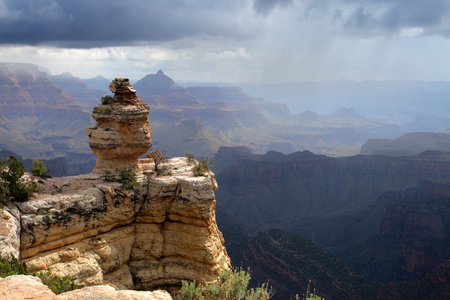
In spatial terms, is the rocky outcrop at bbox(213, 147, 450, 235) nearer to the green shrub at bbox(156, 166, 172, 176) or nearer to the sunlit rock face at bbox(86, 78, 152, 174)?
the green shrub at bbox(156, 166, 172, 176)

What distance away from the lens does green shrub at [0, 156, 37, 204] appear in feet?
52.7

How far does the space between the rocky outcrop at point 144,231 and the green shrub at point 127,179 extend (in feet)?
0.96

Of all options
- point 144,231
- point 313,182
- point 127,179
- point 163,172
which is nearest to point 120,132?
point 127,179

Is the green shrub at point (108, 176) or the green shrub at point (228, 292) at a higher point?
the green shrub at point (108, 176)

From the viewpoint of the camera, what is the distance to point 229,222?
3317 inches

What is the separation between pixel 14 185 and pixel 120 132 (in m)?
6.47

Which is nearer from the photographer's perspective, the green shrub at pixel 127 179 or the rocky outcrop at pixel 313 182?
the green shrub at pixel 127 179

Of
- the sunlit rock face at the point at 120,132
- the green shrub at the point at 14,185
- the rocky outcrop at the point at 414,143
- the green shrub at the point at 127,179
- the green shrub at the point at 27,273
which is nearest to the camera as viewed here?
the green shrub at the point at 27,273

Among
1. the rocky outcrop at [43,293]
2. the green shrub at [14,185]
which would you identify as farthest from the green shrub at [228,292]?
the green shrub at [14,185]

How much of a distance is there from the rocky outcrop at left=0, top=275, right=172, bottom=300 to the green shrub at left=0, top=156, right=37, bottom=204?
7.03m

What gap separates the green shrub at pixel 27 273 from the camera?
12.5 m

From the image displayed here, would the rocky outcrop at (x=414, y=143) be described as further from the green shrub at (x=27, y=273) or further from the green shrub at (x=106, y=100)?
the green shrub at (x=27, y=273)

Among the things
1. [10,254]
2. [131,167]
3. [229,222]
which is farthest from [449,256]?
[10,254]

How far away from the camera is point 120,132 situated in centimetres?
2128
